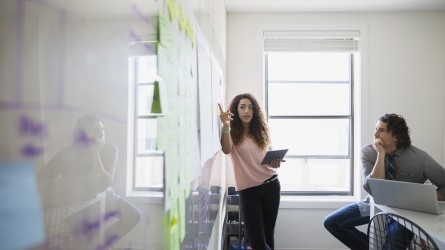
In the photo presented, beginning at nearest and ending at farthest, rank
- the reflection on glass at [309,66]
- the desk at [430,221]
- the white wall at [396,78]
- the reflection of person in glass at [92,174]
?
the reflection of person in glass at [92,174] → the desk at [430,221] → the white wall at [396,78] → the reflection on glass at [309,66]

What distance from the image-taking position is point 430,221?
1.74 m

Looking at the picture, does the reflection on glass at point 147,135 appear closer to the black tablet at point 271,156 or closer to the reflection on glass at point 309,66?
the black tablet at point 271,156

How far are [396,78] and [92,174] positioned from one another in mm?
3645

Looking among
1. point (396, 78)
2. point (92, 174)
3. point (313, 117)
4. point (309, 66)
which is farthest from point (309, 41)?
point (92, 174)

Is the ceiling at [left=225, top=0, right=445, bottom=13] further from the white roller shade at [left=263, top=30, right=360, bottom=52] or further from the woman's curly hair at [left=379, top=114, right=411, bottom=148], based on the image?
the woman's curly hair at [left=379, top=114, right=411, bottom=148]

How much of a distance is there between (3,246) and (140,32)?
1.10 ft

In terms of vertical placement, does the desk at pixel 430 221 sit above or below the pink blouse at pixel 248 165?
below

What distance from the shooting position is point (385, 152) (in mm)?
2354

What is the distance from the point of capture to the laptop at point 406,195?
6.00 feet

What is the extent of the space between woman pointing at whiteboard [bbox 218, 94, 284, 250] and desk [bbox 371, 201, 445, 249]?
0.75 m

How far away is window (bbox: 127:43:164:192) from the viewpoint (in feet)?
1.52

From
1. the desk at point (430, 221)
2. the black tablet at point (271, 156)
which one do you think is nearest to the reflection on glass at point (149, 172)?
the desk at point (430, 221)

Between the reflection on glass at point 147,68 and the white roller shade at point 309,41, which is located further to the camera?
the white roller shade at point 309,41

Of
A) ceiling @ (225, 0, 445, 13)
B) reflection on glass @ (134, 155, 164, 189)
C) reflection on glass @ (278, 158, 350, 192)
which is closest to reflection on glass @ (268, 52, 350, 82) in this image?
ceiling @ (225, 0, 445, 13)
